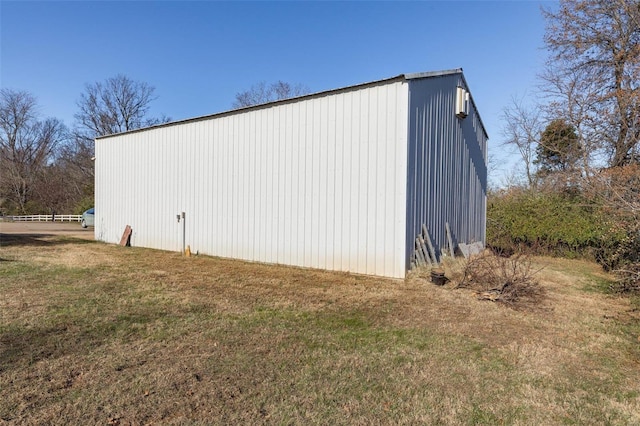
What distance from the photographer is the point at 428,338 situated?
4098 mm

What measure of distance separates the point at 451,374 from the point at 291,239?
239 inches

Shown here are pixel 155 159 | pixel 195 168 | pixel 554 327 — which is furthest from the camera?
pixel 155 159

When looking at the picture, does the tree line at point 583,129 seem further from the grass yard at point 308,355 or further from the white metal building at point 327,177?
the grass yard at point 308,355

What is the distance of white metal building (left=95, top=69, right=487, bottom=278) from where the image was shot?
750cm

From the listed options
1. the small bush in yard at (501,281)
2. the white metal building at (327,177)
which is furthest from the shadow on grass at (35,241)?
the small bush in yard at (501,281)

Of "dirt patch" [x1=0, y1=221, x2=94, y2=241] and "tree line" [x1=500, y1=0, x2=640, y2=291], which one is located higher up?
"tree line" [x1=500, y1=0, x2=640, y2=291]

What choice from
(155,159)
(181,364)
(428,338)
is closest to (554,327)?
(428,338)

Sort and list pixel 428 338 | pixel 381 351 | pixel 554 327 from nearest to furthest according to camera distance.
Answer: pixel 381 351
pixel 428 338
pixel 554 327

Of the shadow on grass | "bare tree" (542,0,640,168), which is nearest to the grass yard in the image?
the shadow on grass

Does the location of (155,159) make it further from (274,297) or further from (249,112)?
(274,297)

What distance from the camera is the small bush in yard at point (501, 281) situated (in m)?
5.73

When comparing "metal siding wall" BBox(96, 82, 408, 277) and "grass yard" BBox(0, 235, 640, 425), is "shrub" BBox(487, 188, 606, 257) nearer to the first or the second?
"metal siding wall" BBox(96, 82, 408, 277)

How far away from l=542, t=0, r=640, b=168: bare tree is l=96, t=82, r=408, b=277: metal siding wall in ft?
35.3

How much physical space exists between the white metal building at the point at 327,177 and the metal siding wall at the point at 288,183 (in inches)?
1.1
